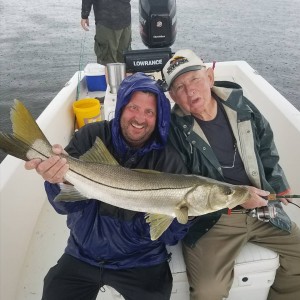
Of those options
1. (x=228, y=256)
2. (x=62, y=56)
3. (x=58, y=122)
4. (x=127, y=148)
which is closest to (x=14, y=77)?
(x=62, y=56)

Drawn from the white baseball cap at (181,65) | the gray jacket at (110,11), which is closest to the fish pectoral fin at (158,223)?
the white baseball cap at (181,65)

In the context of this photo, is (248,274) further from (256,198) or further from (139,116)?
(139,116)

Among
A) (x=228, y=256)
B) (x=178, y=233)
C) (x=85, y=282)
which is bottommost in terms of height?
(x=85, y=282)

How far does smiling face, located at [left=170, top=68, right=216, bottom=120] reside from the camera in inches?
111

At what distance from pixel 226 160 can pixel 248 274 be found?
931 mm

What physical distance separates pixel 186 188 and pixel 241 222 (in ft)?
2.81

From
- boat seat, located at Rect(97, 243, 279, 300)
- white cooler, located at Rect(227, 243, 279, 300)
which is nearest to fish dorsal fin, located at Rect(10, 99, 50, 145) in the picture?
boat seat, located at Rect(97, 243, 279, 300)

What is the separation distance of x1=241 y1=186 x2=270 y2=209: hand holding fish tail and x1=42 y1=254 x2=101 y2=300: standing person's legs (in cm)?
128

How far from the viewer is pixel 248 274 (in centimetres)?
265

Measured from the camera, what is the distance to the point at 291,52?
12.7 metres

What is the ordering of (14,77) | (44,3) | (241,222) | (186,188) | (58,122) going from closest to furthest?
(186,188), (241,222), (58,122), (14,77), (44,3)

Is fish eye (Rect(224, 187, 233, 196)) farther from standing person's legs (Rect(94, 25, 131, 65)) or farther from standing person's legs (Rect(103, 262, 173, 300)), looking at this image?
standing person's legs (Rect(94, 25, 131, 65))

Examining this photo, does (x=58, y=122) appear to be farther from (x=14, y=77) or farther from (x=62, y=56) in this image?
(x=62, y=56)

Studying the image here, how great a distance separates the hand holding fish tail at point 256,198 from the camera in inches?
96.1
